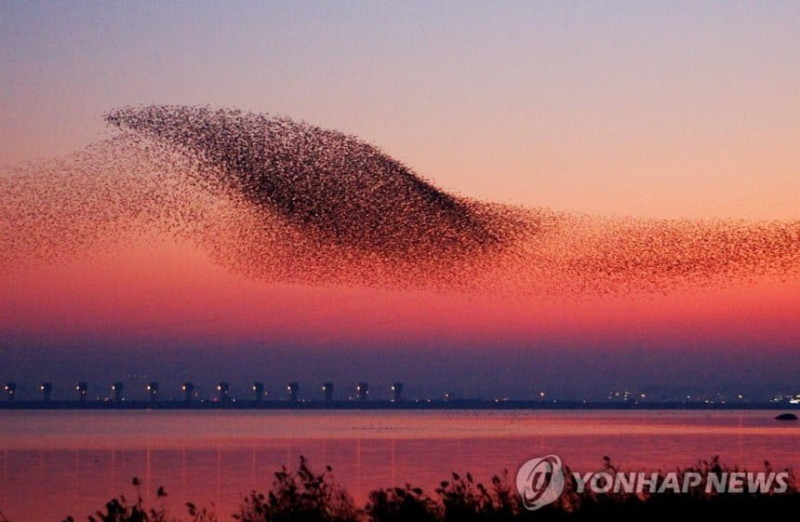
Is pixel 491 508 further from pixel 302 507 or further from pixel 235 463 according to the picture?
pixel 235 463

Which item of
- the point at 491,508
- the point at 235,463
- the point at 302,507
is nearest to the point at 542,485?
the point at 491,508

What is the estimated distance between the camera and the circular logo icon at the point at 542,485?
29.1 meters

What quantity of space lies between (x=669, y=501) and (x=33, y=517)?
79.2 ft

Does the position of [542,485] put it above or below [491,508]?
above

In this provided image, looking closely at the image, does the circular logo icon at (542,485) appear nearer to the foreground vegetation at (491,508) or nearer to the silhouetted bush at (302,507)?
the foreground vegetation at (491,508)

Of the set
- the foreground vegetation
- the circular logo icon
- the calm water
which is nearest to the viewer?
the foreground vegetation

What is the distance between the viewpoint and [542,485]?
103 ft

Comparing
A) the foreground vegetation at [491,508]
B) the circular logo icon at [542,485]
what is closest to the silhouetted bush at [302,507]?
the foreground vegetation at [491,508]

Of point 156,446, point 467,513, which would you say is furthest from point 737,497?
point 156,446

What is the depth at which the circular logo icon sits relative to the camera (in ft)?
95.4

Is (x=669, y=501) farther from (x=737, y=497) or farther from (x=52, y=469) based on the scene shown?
(x=52, y=469)

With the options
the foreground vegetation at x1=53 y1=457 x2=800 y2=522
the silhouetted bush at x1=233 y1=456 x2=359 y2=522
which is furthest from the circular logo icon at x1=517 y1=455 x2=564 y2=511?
the silhouetted bush at x1=233 y1=456 x2=359 y2=522

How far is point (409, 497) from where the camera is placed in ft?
87.6

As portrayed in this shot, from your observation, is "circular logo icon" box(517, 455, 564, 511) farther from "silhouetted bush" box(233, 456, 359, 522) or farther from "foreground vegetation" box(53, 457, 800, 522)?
"silhouetted bush" box(233, 456, 359, 522)
